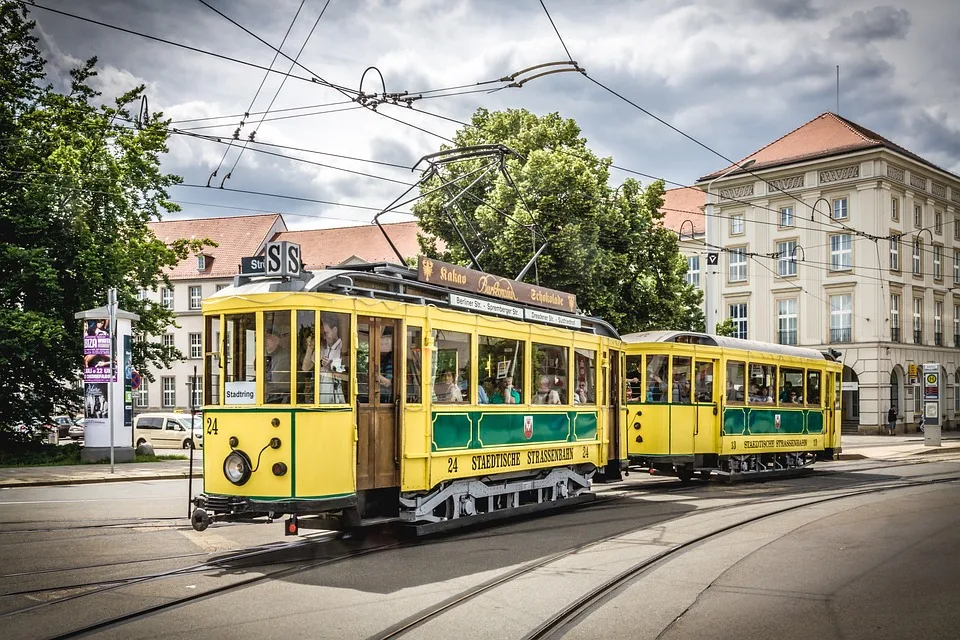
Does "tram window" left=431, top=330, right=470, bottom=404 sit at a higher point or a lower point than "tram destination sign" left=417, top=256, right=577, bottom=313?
lower

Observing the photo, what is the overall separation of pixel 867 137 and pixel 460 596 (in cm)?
4920

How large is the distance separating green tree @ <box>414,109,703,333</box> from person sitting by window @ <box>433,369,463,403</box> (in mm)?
13505

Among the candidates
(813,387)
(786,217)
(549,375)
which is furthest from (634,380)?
(786,217)

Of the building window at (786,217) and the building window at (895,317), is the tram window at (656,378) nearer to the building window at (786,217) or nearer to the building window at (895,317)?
the building window at (786,217)

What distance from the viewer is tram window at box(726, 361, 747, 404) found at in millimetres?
19406

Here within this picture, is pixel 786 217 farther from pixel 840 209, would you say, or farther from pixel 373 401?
pixel 373 401

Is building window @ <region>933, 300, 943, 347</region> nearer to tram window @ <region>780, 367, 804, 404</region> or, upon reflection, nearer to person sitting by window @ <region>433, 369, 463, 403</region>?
tram window @ <region>780, 367, 804, 404</region>

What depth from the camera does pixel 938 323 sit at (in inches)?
2143

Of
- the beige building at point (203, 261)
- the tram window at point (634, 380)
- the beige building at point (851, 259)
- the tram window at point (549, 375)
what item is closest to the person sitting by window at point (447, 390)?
the tram window at point (549, 375)

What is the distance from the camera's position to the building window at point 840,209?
162ft

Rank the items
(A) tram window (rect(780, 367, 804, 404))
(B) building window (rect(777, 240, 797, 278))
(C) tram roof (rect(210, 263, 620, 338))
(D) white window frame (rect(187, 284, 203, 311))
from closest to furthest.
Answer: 1. (C) tram roof (rect(210, 263, 620, 338))
2. (A) tram window (rect(780, 367, 804, 404))
3. (B) building window (rect(777, 240, 797, 278))
4. (D) white window frame (rect(187, 284, 203, 311))

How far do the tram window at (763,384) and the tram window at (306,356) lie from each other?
1252cm

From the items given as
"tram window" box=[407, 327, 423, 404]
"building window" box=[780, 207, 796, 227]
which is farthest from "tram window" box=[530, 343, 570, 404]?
"building window" box=[780, 207, 796, 227]

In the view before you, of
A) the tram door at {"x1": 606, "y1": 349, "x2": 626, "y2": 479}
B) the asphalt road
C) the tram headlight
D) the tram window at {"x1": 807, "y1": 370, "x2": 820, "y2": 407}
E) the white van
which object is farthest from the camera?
the white van
